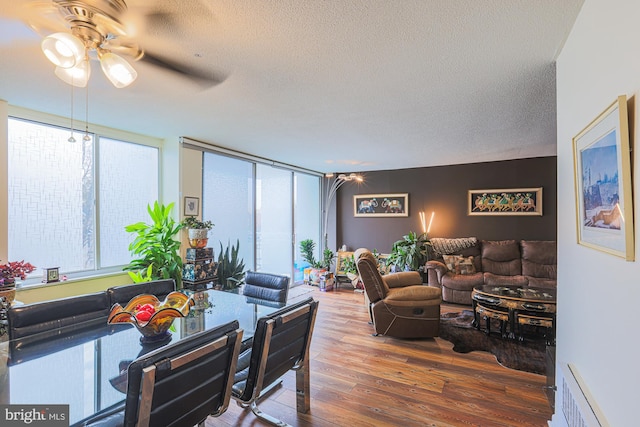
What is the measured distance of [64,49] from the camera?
4.18 feet

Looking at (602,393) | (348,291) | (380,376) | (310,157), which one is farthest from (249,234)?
(602,393)

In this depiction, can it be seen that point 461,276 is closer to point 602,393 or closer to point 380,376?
point 380,376

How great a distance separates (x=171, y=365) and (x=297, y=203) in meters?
5.58

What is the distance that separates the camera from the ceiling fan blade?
75.6 inches

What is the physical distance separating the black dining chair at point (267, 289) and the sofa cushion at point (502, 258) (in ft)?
13.3

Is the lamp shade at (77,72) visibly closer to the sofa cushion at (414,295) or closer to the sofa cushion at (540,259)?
the sofa cushion at (414,295)

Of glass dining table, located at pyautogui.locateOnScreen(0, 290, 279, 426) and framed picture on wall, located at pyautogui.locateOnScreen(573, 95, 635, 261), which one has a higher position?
framed picture on wall, located at pyautogui.locateOnScreen(573, 95, 635, 261)

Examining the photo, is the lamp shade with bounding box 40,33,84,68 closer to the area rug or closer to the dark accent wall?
the area rug

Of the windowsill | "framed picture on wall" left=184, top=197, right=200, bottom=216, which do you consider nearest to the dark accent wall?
"framed picture on wall" left=184, top=197, right=200, bottom=216

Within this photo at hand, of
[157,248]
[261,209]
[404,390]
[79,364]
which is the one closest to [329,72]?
[79,364]

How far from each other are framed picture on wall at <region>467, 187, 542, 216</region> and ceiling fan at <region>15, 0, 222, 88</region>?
5676mm

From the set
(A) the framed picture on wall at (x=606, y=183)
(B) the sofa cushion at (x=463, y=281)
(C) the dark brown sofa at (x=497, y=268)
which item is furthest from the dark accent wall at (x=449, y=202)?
(A) the framed picture on wall at (x=606, y=183)

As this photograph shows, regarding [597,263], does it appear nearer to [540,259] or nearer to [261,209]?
[540,259]

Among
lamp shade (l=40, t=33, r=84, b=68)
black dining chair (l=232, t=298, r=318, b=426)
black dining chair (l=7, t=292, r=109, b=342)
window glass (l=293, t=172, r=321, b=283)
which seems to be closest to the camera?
lamp shade (l=40, t=33, r=84, b=68)
